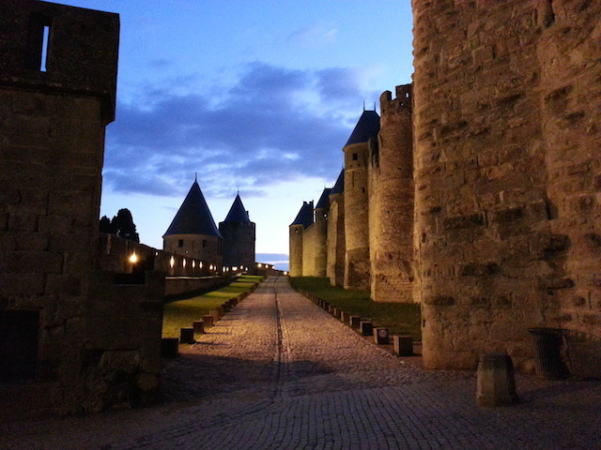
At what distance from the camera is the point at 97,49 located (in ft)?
18.4

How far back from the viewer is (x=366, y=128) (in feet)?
104

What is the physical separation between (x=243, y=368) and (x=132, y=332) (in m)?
2.47

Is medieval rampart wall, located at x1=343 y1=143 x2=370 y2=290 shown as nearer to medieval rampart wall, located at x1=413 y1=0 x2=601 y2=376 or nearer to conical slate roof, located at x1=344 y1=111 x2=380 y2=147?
conical slate roof, located at x1=344 y1=111 x2=380 y2=147

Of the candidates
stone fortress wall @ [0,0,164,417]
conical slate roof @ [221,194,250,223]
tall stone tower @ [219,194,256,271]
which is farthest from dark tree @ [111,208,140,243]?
stone fortress wall @ [0,0,164,417]

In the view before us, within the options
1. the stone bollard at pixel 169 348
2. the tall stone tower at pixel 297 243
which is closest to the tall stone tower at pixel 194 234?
the tall stone tower at pixel 297 243

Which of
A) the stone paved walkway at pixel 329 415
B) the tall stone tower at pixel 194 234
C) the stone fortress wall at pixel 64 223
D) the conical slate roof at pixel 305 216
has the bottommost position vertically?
the stone paved walkway at pixel 329 415

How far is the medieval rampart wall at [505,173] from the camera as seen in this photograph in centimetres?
539

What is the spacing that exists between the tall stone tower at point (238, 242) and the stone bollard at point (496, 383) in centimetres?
6303

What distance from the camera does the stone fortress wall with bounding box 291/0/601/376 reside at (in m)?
5.32

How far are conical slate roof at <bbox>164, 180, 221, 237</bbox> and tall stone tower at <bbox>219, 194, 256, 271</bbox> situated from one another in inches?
788

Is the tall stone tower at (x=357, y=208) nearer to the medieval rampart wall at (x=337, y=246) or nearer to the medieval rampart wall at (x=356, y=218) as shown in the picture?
the medieval rampart wall at (x=356, y=218)

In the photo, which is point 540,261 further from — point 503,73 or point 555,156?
point 503,73

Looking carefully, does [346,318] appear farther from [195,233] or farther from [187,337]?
[195,233]

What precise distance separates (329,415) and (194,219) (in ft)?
140
